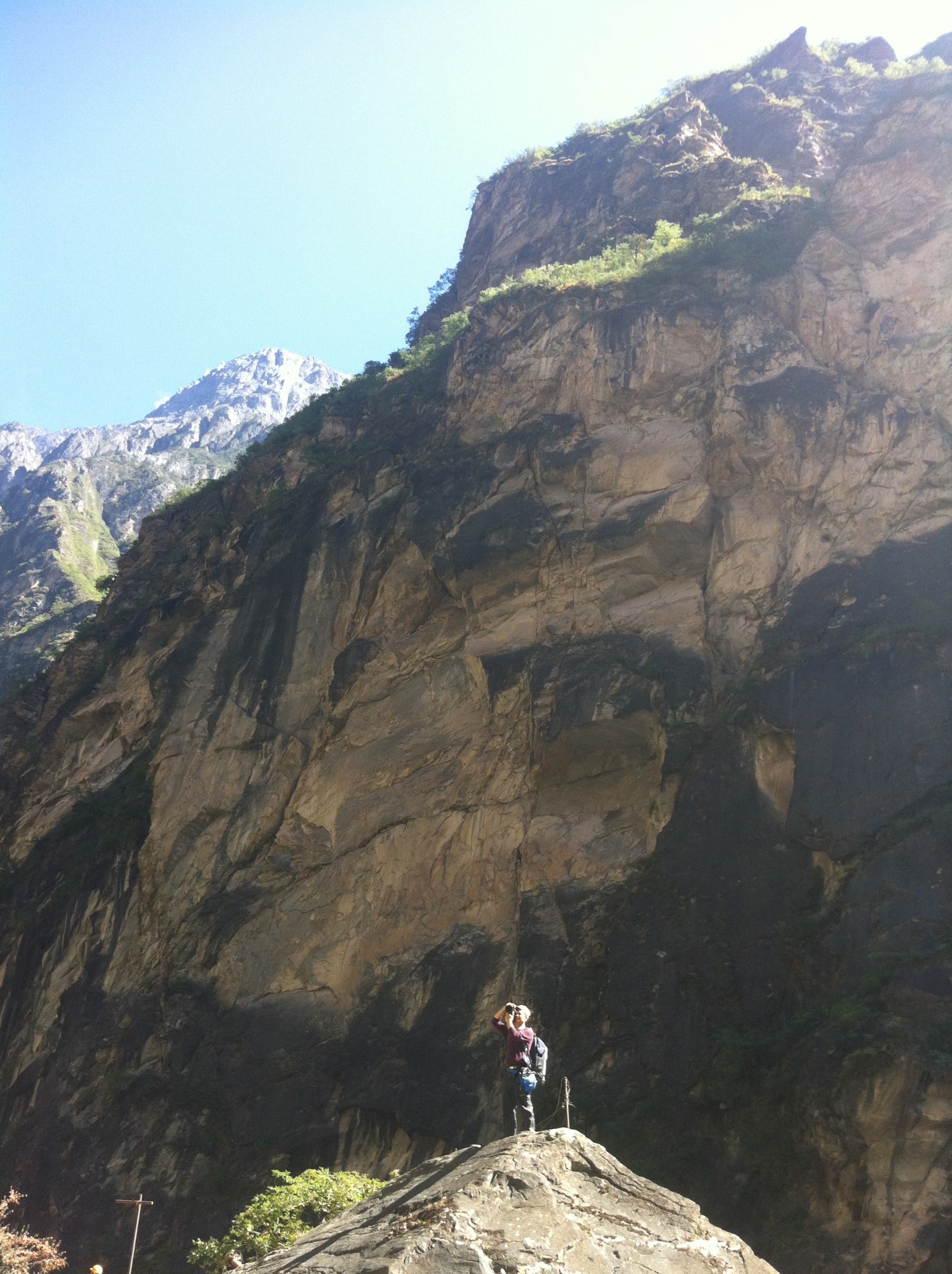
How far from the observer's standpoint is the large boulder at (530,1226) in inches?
370

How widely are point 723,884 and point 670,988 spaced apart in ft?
6.65

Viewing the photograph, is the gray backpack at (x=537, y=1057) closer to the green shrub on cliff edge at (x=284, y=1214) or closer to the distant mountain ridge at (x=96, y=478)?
the green shrub on cliff edge at (x=284, y=1214)

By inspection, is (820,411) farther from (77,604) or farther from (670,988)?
(77,604)

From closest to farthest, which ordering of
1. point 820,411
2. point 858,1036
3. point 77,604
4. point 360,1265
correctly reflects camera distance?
point 360,1265
point 858,1036
point 820,411
point 77,604

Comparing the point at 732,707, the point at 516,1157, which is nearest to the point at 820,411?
→ the point at 732,707

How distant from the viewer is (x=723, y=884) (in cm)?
2034

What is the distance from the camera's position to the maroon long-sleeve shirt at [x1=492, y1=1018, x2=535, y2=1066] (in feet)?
37.7

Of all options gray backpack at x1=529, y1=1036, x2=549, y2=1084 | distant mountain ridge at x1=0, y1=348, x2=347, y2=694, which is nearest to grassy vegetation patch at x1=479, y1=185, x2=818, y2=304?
distant mountain ridge at x1=0, y1=348, x2=347, y2=694

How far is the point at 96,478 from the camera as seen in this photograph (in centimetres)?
9875

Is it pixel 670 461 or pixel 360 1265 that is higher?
pixel 670 461

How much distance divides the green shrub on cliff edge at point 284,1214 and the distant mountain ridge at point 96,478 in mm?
33285

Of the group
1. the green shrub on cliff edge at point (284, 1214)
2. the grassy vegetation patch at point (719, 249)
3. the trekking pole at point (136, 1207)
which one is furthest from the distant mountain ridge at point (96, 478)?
the green shrub on cliff edge at point (284, 1214)

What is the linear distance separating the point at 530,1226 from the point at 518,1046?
6.59ft

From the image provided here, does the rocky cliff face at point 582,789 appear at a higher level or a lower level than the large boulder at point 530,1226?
higher
